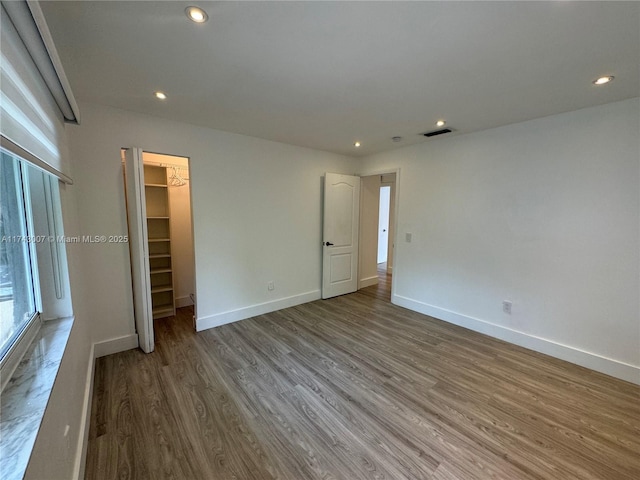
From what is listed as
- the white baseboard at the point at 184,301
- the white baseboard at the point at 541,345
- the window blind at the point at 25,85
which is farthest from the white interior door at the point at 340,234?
the window blind at the point at 25,85

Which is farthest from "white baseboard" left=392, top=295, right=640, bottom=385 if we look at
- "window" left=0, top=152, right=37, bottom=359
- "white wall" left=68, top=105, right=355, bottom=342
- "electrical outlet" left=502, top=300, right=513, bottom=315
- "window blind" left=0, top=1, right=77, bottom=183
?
"window blind" left=0, top=1, right=77, bottom=183

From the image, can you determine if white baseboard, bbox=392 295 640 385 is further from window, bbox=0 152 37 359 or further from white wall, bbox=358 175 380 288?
window, bbox=0 152 37 359

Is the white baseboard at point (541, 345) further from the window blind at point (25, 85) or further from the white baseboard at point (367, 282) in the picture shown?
the window blind at point (25, 85)

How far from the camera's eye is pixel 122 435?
1.68 meters

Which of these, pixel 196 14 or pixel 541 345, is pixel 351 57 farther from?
pixel 541 345

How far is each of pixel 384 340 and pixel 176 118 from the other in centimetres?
337

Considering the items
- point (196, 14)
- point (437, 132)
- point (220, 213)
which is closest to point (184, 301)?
point (220, 213)

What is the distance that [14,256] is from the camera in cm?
125

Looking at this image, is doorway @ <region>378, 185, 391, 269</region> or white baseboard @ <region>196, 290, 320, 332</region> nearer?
white baseboard @ <region>196, 290, 320, 332</region>

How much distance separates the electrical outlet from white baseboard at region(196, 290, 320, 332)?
2.57 m

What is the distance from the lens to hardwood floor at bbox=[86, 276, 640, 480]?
1.51 m

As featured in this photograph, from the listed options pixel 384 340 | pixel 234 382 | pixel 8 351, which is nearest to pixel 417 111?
pixel 384 340

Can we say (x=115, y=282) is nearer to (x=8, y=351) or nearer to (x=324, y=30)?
(x=8, y=351)

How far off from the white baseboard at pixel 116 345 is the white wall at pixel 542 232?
3.66 metres
